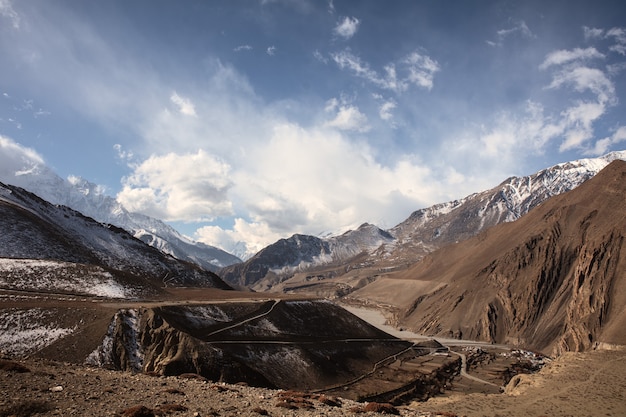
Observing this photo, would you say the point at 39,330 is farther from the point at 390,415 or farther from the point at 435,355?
A: the point at 435,355

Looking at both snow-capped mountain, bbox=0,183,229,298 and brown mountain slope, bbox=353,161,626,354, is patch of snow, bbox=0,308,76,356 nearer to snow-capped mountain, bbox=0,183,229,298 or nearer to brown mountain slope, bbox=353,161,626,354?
snow-capped mountain, bbox=0,183,229,298

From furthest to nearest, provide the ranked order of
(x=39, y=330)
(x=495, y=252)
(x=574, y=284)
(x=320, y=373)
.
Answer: (x=495, y=252), (x=574, y=284), (x=320, y=373), (x=39, y=330)

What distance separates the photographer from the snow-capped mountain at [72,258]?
247 ft

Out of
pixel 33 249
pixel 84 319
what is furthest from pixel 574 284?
pixel 33 249

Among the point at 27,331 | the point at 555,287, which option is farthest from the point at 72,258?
the point at 555,287

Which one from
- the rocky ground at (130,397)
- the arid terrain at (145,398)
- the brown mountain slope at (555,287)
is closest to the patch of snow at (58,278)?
the arid terrain at (145,398)

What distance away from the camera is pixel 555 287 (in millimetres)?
122188

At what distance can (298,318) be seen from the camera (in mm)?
89312

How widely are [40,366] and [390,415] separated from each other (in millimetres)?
21153

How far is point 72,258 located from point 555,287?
140 metres

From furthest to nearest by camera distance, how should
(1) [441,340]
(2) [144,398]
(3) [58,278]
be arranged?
(1) [441,340]
(3) [58,278]
(2) [144,398]

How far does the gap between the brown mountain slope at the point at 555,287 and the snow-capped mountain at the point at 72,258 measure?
299ft

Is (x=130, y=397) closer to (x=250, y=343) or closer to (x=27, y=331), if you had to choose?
(x=27, y=331)

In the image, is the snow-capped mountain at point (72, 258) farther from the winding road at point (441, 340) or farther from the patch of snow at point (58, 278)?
the winding road at point (441, 340)
